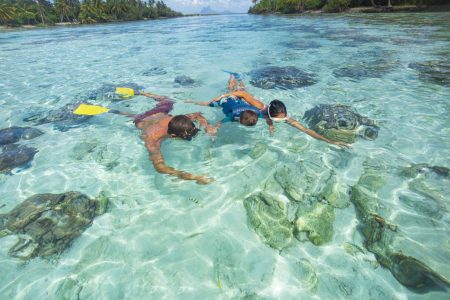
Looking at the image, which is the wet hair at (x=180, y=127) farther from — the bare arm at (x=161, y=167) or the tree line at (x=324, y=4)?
the tree line at (x=324, y=4)

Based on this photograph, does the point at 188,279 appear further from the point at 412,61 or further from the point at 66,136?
the point at 412,61

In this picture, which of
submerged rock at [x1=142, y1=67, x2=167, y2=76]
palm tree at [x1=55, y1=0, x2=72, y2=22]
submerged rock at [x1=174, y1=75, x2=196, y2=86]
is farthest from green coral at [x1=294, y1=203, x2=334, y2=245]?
palm tree at [x1=55, y1=0, x2=72, y2=22]

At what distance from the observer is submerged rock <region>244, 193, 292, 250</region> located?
3084mm

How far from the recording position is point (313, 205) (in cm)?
344

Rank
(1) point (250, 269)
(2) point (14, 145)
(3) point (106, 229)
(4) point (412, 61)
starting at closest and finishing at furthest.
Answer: (1) point (250, 269) < (3) point (106, 229) < (2) point (14, 145) < (4) point (412, 61)

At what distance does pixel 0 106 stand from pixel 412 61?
1410 cm

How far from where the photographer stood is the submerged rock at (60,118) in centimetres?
613

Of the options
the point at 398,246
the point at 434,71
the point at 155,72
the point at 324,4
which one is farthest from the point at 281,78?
the point at 324,4

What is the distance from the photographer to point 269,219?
10.8 feet

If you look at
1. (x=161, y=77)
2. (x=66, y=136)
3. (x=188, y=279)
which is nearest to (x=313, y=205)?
(x=188, y=279)

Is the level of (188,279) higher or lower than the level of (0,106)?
lower

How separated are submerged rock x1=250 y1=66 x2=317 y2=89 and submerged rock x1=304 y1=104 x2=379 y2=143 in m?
2.39

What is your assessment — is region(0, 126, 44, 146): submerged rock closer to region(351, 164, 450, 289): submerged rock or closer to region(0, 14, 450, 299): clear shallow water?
region(0, 14, 450, 299): clear shallow water

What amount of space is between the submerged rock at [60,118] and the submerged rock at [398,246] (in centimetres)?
613
